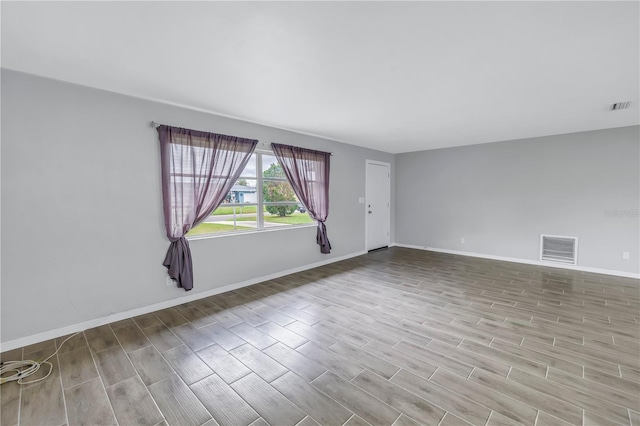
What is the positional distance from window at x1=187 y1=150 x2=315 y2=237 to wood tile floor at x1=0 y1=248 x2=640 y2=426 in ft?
3.26

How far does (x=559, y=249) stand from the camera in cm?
494

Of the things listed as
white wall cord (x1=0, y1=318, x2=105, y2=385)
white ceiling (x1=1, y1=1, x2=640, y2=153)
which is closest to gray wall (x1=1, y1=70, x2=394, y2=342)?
white ceiling (x1=1, y1=1, x2=640, y2=153)

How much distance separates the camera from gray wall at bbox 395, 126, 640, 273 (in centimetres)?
441

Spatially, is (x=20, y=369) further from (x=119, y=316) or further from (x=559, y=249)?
(x=559, y=249)

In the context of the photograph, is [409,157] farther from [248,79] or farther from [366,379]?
[366,379]

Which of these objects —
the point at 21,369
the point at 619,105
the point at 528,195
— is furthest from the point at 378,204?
the point at 21,369

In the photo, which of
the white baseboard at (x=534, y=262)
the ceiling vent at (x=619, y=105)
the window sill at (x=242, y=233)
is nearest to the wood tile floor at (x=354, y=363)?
the window sill at (x=242, y=233)

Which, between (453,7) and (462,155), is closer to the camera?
(453,7)

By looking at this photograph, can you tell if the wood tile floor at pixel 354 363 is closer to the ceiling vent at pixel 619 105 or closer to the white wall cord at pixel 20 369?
the white wall cord at pixel 20 369

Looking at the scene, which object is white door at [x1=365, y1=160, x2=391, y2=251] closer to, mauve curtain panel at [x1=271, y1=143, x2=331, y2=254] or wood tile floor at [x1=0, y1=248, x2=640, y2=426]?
mauve curtain panel at [x1=271, y1=143, x2=331, y2=254]

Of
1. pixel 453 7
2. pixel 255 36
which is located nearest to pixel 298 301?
pixel 255 36

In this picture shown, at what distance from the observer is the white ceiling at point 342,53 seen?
1.65m

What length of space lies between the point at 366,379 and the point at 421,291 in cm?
208

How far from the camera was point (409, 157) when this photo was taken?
6824mm
